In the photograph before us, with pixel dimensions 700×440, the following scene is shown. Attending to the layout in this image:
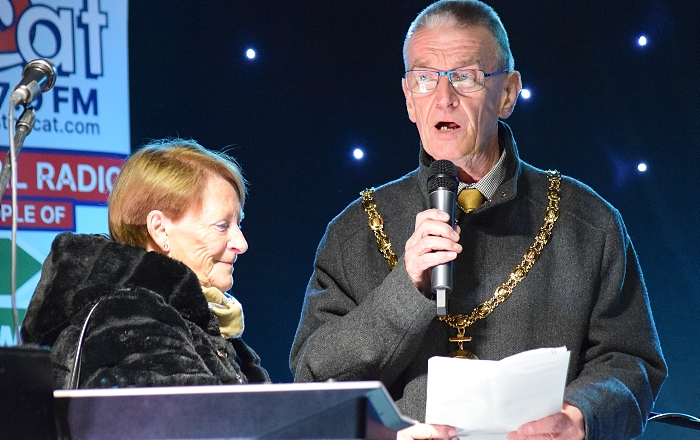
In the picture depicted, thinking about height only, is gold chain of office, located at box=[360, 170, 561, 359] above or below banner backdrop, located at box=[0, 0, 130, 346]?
below

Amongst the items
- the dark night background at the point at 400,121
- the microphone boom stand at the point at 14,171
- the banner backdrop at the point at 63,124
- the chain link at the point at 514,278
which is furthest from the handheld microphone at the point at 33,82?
the dark night background at the point at 400,121

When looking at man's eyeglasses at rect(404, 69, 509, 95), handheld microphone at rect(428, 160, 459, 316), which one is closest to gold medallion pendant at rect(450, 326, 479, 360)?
handheld microphone at rect(428, 160, 459, 316)

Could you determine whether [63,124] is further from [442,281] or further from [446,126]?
[442,281]

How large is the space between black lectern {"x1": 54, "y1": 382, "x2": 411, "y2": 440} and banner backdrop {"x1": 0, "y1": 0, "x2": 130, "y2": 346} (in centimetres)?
215

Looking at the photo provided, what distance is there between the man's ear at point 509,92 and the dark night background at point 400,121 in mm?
1364

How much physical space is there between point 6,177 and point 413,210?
110cm

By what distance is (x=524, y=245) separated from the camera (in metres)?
2.19

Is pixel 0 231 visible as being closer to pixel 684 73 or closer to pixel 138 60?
pixel 138 60

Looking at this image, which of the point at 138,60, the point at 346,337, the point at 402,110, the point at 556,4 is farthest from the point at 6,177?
the point at 556,4

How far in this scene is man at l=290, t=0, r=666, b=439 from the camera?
2.04 meters

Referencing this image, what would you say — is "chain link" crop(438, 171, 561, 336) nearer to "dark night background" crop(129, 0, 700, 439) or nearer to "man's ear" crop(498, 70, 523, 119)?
"man's ear" crop(498, 70, 523, 119)

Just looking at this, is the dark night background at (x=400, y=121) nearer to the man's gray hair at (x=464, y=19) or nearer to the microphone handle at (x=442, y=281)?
the man's gray hair at (x=464, y=19)

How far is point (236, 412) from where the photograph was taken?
44.8 inches

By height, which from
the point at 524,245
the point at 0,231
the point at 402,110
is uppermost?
the point at 402,110
